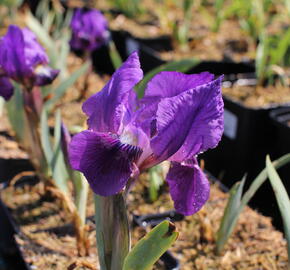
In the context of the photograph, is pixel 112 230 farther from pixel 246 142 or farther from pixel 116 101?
pixel 246 142

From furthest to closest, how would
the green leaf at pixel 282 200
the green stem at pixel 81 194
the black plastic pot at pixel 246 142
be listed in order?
the black plastic pot at pixel 246 142, the green stem at pixel 81 194, the green leaf at pixel 282 200

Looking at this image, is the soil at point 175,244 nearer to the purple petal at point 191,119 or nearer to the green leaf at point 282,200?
the green leaf at point 282,200

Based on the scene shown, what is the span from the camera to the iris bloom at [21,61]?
136 centimetres

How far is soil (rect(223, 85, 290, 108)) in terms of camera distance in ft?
7.08

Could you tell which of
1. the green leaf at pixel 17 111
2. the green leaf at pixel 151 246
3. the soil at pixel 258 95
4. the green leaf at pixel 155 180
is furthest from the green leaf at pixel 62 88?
the green leaf at pixel 151 246

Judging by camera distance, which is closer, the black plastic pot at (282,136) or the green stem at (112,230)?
the green stem at (112,230)

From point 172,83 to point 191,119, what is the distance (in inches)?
3.8

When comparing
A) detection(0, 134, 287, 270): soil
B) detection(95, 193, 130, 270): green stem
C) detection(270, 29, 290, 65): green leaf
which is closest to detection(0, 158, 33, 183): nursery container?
detection(0, 134, 287, 270): soil

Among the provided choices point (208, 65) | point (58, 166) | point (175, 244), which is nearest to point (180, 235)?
point (175, 244)

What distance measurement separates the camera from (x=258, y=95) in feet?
7.33

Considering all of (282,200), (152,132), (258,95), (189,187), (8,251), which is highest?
(152,132)

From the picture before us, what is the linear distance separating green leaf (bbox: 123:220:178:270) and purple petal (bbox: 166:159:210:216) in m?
0.07

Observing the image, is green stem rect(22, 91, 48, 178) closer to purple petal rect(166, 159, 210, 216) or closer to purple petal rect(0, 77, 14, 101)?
purple petal rect(0, 77, 14, 101)

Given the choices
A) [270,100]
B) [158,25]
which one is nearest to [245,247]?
[270,100]
